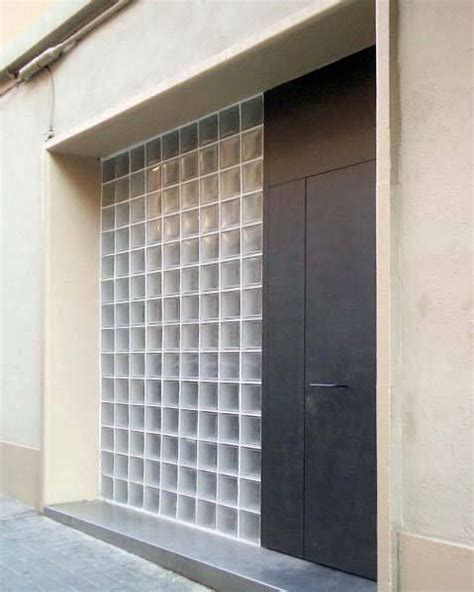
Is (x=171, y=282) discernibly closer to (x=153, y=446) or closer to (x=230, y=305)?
(x=230, y=305)

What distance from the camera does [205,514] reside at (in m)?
6.80

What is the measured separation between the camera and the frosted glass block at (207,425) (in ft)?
22.2

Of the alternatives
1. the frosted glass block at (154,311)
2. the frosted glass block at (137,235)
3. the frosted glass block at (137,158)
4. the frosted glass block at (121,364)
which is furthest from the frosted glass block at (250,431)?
the frosted glass block at (137,158)

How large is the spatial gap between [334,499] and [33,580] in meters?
2.19

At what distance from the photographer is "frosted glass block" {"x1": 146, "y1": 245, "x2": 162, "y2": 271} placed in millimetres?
7543

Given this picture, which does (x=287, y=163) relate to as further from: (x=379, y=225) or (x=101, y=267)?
(x=101, y=267)

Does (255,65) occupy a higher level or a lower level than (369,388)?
higher

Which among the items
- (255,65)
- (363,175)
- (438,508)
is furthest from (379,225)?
(255,65)

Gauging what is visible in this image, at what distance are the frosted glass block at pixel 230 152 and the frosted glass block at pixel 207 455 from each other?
2132 mm

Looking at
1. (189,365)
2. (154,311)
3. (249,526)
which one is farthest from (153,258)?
(249,526)

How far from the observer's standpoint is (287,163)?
6.06 m

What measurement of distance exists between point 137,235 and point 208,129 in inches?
51.4

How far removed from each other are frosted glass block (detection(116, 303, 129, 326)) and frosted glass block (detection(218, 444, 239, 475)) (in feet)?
5.94

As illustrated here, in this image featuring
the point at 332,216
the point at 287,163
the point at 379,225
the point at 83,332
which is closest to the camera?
the point at 379,225
